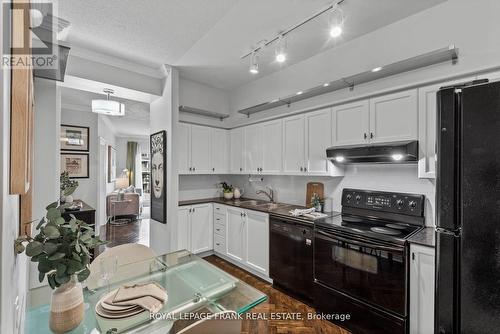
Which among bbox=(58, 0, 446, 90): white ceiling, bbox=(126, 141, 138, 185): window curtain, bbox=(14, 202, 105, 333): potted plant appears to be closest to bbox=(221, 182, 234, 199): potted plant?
bbox=(58, 0, 446, 90): white ceiling

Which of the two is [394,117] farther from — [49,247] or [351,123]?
[49,247]

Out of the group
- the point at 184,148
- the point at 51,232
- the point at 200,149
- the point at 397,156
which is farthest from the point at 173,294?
the point at 200,149

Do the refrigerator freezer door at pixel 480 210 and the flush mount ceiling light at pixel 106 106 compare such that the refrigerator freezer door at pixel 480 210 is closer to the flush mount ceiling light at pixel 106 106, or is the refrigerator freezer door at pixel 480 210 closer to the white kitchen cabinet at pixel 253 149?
the white kitchen cabinet at pixel 253 149

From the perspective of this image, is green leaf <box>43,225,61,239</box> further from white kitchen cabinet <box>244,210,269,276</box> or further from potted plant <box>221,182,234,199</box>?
potted plant <box>221,182,234,199</box>

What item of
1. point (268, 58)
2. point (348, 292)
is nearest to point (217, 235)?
point (348, 292)

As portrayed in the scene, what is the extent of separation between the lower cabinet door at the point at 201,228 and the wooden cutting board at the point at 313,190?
1.60 meters

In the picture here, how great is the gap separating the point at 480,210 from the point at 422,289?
0.98 m

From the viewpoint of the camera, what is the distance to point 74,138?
4.68 m

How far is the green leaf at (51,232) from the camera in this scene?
91 cm

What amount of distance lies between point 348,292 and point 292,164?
61.6 inches

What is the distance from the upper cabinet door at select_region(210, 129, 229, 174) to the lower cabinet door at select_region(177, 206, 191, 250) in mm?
821

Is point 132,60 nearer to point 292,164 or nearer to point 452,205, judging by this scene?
point 292,164

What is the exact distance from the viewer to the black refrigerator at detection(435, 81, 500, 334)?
3.28ft

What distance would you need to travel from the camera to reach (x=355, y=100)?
95.4 inches
